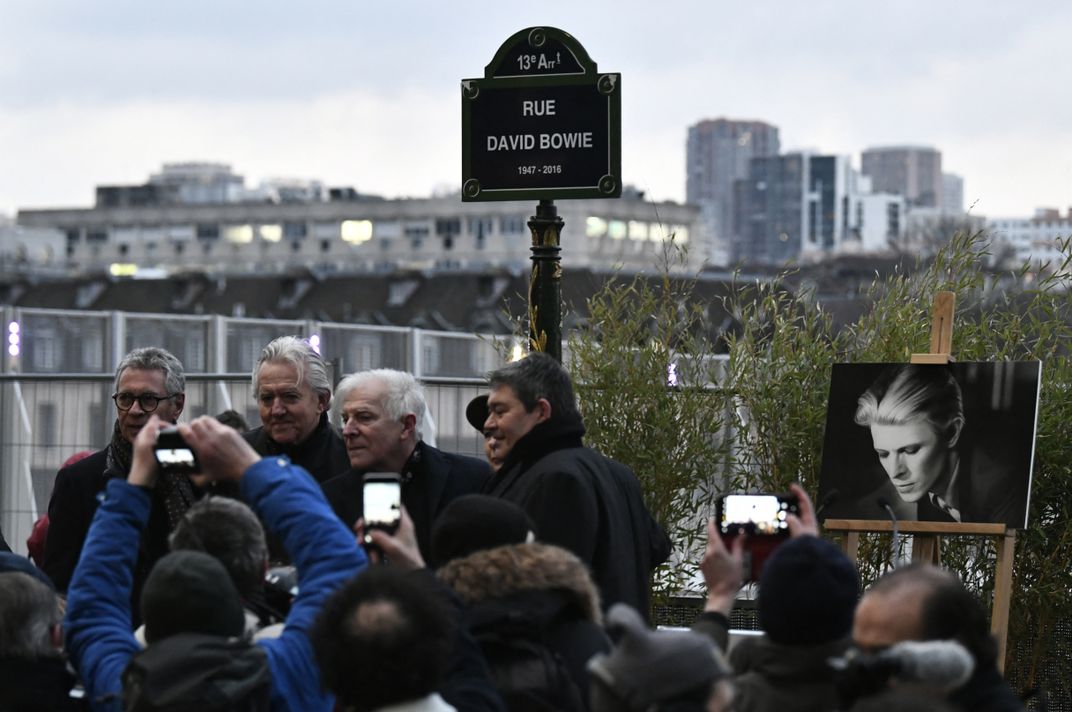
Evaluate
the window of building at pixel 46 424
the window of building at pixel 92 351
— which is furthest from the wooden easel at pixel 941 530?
the window of building at pixel 92 351

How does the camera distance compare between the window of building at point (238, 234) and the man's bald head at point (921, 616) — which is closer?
the man's bald head at point (921, 616)

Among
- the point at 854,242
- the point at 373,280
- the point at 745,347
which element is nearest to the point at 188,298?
the point at 373,280

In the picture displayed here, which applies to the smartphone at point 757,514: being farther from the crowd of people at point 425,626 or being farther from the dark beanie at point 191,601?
the dark beanie at point 191,601

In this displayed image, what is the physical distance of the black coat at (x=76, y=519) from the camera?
19.0 ft

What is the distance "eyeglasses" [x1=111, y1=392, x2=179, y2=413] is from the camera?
6316 millimetres

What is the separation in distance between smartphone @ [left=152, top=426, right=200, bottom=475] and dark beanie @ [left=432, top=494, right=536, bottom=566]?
66 centimetres

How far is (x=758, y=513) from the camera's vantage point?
15.4ft

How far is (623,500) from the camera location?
5781 millimetres

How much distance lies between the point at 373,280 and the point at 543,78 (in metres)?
91.9

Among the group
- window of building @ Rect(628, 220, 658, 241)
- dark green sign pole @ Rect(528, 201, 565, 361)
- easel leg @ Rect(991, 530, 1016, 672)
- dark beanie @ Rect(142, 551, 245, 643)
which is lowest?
easel leg @ Rect(991, 530, 1016, 672)

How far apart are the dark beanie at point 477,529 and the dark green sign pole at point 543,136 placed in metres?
3.06

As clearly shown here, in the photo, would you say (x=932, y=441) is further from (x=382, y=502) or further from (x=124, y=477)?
(x=382, y=502)

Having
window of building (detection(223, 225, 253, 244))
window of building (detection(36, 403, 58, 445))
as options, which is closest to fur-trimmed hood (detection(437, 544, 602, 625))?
window of building (detection(36, 403, 58, 445))

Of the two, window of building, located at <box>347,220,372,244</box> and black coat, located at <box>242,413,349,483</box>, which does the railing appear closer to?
black coat, located at <box>242,413,349,483</box>
